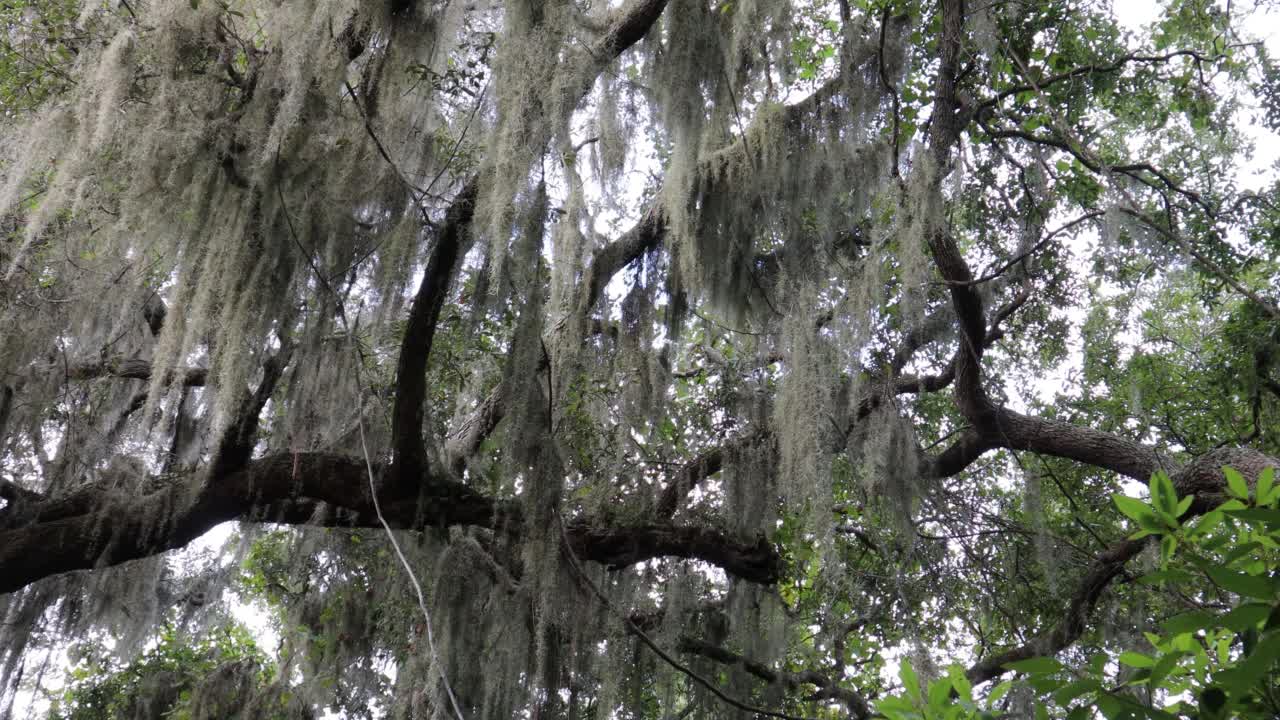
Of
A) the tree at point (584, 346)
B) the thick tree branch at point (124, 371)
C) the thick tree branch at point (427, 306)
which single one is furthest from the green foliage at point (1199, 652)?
the thick tree branch at point (124, 371)

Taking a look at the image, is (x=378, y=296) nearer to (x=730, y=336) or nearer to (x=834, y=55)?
(x=730, y=336)

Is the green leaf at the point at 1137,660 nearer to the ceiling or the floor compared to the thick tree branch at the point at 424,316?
nearer to the floor

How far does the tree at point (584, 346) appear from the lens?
2.91 m

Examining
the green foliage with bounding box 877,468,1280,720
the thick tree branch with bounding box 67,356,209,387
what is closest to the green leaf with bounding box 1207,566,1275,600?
the green foliage with bounding box 877,468,1280,720

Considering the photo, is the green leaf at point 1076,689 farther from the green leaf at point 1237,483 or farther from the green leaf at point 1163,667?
the green leaf at point 1237,483

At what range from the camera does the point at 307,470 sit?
10.4 feet

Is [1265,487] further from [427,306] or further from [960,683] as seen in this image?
[427,306]

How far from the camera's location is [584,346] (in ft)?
13.4

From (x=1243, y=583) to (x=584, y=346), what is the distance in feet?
11.0

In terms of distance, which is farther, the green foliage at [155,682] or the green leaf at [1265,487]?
the green foliage at [155,682]

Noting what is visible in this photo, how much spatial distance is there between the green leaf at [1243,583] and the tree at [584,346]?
166 cm

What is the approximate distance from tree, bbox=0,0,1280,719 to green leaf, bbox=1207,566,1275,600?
1662 millimetres

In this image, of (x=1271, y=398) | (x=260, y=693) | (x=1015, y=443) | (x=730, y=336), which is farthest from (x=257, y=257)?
(x=1271, y=398)

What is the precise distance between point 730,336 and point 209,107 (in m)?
2.85
